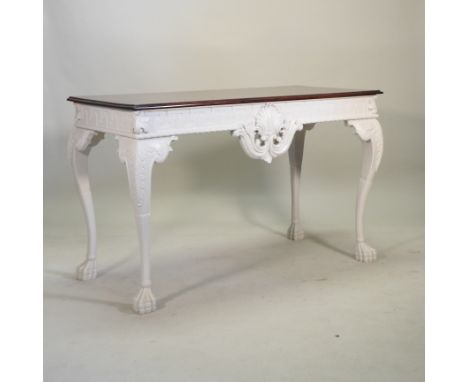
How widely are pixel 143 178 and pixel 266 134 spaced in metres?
0.64

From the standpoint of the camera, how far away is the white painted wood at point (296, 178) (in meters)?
4.41

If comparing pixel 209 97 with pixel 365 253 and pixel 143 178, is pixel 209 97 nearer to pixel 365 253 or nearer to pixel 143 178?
pixel 143 178

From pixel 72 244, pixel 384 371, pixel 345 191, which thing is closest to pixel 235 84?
pixel 345 191

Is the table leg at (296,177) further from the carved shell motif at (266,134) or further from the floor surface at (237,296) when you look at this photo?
the carved shell motif at (266,134)

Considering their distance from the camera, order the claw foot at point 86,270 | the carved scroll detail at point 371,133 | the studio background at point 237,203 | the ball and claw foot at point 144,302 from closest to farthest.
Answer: the studio background at point 237,203 → the ball and claw foot at point 144,302 → the claw foot at point 86,270 → the carved scroll detail at point 371,133

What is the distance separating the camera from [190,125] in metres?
3.31

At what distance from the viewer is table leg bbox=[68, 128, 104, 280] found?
3.58 m

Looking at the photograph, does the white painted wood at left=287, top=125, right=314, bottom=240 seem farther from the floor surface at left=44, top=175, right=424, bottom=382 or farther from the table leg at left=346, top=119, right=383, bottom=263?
the table leg at left=346, top=119, right=383, bottom=263

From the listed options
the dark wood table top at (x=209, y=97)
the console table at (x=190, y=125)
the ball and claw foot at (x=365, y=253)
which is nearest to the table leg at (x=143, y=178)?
the console table at (x=190, y=125)

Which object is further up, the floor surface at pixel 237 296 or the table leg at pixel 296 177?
the table leg at pixel 296 177

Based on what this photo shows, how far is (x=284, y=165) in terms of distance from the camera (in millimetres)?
5355

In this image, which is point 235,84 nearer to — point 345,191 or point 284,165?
point 284,165

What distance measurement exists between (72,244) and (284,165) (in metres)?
1.66

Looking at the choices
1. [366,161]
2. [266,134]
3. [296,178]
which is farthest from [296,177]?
[266,134]
